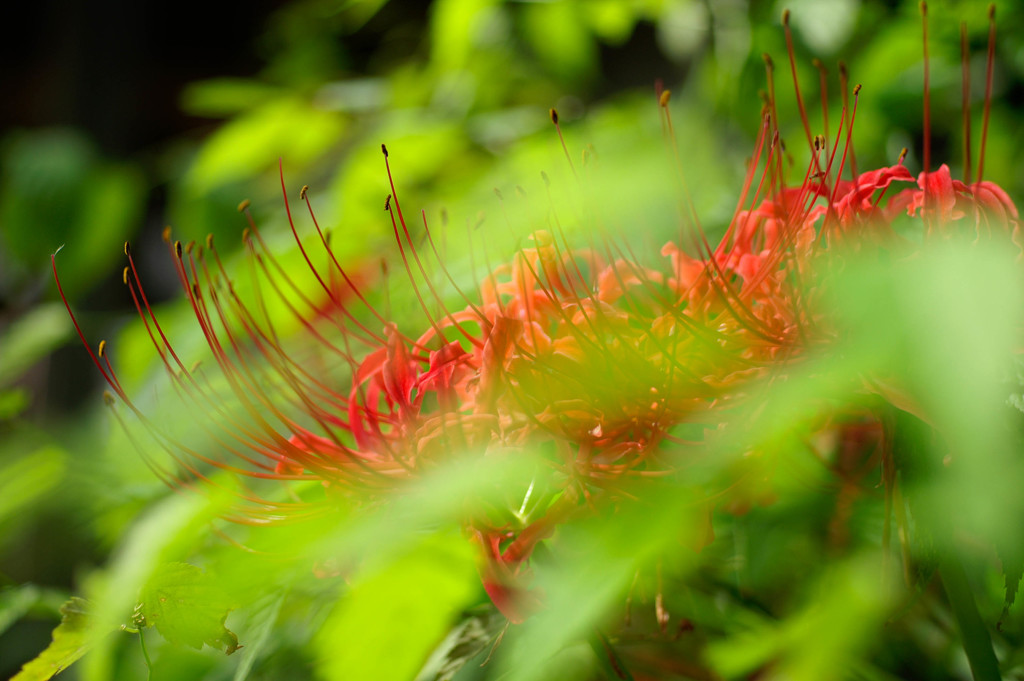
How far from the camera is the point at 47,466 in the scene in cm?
59

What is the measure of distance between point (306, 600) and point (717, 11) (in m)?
0.69

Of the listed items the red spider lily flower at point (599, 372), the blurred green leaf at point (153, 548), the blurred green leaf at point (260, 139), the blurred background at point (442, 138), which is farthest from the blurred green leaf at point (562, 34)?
the blurred green leaf at point (153, 548)

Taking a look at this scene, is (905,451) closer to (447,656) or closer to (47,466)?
(447,656)

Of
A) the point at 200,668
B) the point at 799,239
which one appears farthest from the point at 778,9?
the point at 200,668

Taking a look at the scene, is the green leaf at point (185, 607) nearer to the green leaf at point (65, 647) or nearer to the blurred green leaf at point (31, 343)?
the green leaf at point (65, 647)

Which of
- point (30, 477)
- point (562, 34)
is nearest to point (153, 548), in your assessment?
point (30, 477)

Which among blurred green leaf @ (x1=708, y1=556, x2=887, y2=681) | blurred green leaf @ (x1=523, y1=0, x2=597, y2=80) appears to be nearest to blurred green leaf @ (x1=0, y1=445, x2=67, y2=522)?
blurred green leaf @ (x1=708, y1=556, x2=887, y2=681)

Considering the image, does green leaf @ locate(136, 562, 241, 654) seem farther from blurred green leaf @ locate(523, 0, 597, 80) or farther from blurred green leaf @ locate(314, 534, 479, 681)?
blurred green leaf @ locate(523, 0, 597, 80)

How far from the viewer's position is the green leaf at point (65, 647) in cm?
36

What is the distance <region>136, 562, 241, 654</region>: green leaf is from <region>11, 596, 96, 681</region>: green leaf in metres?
0.04

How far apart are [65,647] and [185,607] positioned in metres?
0.09

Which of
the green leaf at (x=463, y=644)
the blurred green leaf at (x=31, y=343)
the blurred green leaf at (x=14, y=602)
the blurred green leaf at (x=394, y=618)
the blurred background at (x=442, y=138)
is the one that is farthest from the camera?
the blurred green leaf at (x=31, y=343)

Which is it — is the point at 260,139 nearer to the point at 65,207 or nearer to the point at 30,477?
the point at 65,207

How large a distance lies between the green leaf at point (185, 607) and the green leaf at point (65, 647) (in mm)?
41
